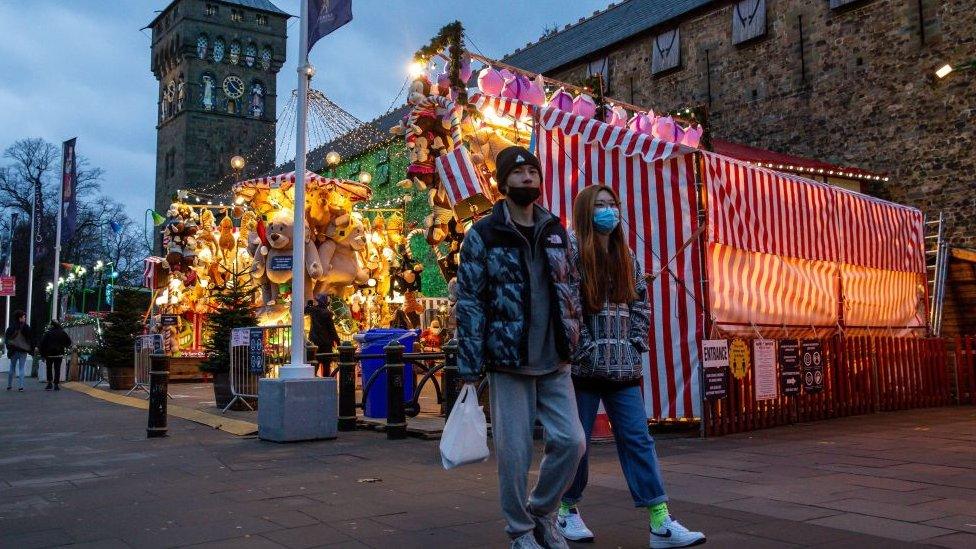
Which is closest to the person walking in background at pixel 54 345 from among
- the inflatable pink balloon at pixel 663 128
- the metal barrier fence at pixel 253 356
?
the metal barrier fence at pixel 253 356

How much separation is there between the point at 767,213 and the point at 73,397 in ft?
46.7

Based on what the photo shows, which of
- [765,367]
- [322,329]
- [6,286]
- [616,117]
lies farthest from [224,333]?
[6,286]

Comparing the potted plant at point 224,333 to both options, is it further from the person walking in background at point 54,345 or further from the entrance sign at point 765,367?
the entrance sign at point 765,367

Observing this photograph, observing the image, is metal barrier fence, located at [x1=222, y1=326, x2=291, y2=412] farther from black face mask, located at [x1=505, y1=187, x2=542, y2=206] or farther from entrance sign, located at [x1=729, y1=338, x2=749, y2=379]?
black face mask, located at [x1=505, y1=187, x2=542, y2=206]

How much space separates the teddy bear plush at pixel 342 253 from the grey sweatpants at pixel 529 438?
1580cm

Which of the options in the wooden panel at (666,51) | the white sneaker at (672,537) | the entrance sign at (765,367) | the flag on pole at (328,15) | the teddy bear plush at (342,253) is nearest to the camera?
the white sneaker at (672,537)

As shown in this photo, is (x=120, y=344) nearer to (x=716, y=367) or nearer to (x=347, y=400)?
(x=347, y=400)

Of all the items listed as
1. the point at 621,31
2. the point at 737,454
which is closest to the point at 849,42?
the point at 621,31

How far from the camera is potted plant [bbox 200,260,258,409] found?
41.3 ft

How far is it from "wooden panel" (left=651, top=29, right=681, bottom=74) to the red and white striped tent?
15.6m

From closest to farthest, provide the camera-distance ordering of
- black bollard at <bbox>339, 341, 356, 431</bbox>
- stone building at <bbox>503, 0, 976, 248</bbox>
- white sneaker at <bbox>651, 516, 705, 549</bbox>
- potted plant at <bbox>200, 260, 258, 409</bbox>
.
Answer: white sneaker at <bbox>651, 516, 705, 549</bbox>
black bollard at <bbox>339, 341, 356, 431</bbox>
potted plant at <bbox>200, 260, 258, 409</bbox>
stone building at <bbox>503, 0, 976, 248</bbox>

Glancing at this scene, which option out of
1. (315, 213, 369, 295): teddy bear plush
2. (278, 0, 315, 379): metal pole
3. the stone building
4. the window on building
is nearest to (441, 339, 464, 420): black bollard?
(278, 0, 315, 379): metal pole

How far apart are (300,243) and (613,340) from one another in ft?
18.6

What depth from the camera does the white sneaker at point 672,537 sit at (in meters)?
4.02
